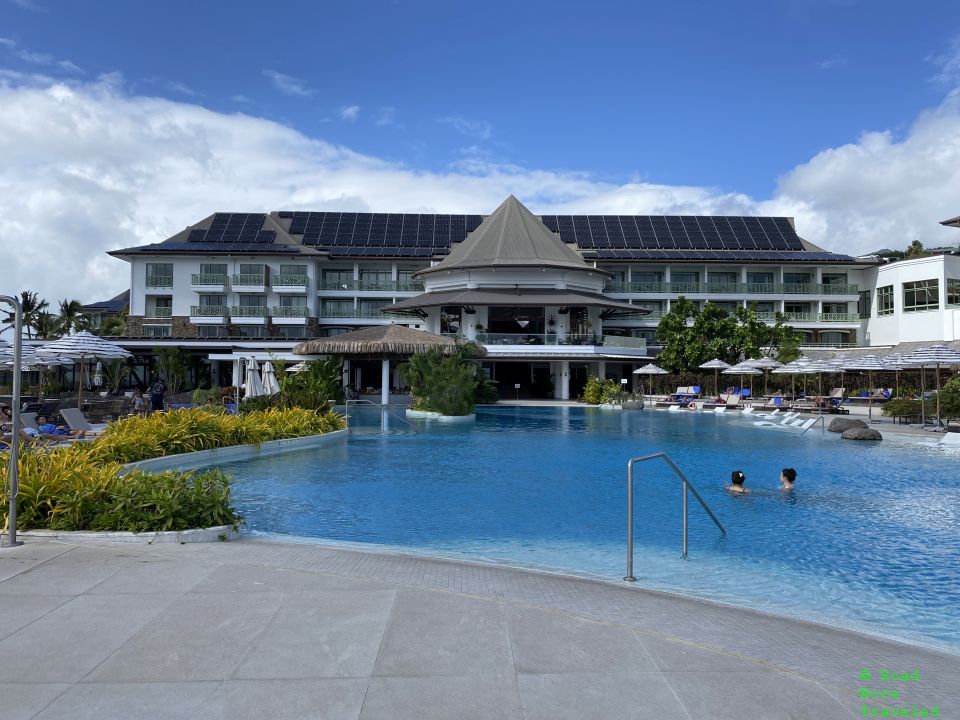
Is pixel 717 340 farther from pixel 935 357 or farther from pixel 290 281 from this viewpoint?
pixel 290 281

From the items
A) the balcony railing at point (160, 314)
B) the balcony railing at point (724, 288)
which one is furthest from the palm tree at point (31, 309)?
the balcony railing at point (724, 288)

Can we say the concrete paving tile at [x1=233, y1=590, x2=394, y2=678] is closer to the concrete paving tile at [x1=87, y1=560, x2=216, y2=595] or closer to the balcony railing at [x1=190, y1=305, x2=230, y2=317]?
the concrete paving tile at [x1=87, y1=560, x2=216, y2=595]

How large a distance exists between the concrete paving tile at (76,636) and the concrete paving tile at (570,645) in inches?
100

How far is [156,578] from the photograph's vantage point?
235 inches

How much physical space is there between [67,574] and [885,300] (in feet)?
170

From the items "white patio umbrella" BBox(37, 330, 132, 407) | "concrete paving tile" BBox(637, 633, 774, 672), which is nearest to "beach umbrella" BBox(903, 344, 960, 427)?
"concrete paving tile" BBox(637, 633, 774, 672)

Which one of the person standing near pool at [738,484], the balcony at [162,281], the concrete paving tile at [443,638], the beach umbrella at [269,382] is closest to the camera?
the concrete paving tile at [443,638]

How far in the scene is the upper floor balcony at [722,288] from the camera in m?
48.9

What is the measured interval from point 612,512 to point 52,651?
26.8ft

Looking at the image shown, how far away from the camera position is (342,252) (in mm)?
49531

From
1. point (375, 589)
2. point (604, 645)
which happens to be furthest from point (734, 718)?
point (375, 589)

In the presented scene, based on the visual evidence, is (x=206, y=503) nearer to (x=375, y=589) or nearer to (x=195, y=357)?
(x=375, y=589)

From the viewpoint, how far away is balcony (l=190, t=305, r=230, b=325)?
45375 millimetres

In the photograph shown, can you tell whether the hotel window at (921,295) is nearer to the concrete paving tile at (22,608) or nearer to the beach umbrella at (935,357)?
the beach umbrella at (935,357)
